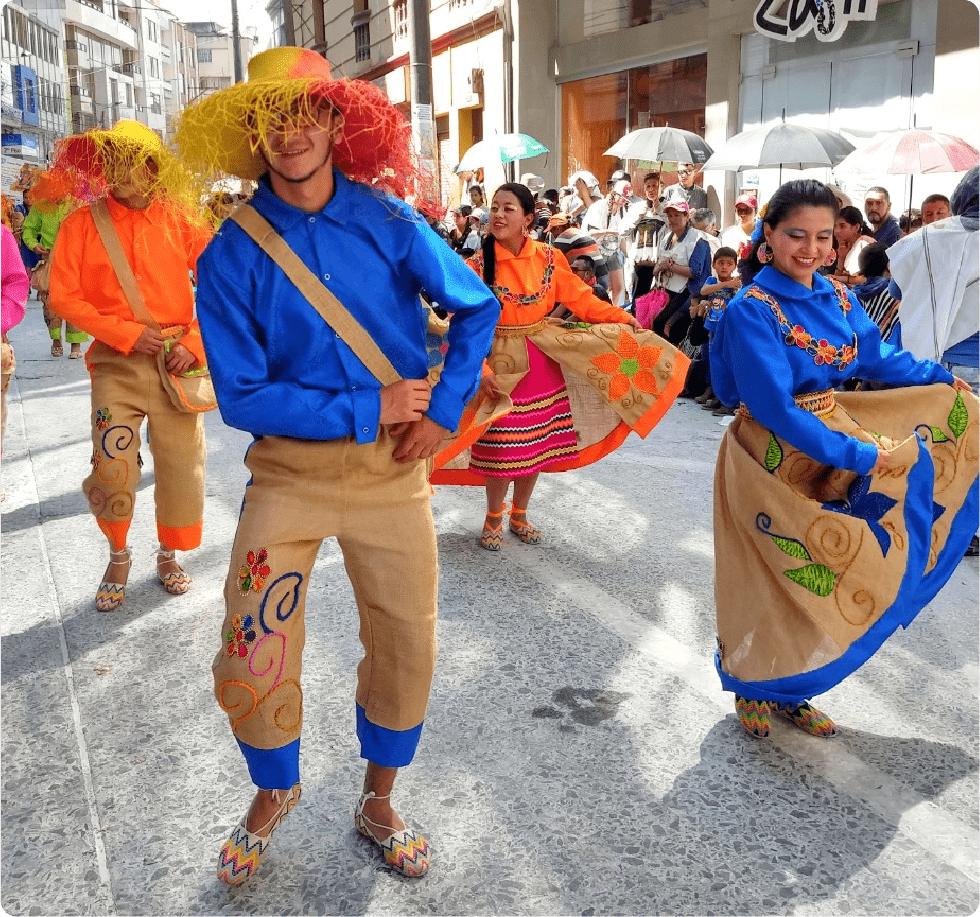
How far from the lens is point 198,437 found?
4430 millimetres

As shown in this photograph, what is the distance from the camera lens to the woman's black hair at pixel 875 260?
Answer: 238 inches

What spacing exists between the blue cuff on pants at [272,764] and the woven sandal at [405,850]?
0.81 ft

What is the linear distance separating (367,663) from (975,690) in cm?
219

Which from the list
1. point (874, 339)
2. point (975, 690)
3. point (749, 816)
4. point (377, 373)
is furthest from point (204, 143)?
point (975, 690)

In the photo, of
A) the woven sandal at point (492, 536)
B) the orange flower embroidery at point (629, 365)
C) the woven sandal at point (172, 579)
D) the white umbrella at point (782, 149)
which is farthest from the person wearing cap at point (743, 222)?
the woven sandal at point (172, 579)

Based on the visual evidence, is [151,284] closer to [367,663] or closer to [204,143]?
[204,143]

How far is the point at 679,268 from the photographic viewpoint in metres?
8.97

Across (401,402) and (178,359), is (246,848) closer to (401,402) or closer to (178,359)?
(401,402)

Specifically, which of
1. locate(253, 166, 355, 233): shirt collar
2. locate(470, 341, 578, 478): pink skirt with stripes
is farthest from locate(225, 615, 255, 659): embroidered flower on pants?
locate(470, 341, 578, 478): pink skirt with stripes

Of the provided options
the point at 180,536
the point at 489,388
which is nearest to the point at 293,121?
the point at 489,388

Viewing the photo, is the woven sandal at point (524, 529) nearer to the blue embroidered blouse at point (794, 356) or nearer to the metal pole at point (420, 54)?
the blue embroidered blouse at point (794, 356)

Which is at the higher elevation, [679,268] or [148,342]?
[679,268]

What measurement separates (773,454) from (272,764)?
A: 167cm

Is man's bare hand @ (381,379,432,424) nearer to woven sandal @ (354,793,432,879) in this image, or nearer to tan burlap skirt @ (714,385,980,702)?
woven sandal @ (354,793,432,879)
